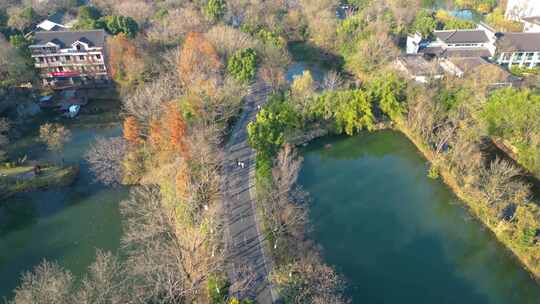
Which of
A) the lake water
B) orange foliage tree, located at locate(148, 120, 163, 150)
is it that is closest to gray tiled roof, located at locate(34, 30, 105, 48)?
the lake water

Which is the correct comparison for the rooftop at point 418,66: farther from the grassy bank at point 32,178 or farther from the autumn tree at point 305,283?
the grassy bank at point 32,178

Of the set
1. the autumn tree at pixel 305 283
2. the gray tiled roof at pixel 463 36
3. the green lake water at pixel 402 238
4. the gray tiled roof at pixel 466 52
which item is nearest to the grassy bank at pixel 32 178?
the green lake water at pixel 402 238

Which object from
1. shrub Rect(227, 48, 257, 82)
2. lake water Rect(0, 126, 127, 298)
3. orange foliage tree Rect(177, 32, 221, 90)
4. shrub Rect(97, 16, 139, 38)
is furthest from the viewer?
shrub Rect(97, 16, 139, 38)

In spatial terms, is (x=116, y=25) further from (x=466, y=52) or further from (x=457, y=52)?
(x=466, y=52)

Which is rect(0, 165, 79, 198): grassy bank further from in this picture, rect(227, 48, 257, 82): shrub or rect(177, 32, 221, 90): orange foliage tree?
rect(227, 48, 257, 82): shrub

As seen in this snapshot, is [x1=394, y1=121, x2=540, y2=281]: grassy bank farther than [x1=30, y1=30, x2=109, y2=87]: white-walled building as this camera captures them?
No

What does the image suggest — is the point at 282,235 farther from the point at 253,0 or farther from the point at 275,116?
the point at 253,0

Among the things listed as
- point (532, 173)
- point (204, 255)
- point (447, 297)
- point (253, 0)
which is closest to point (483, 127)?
point (532, 173)
